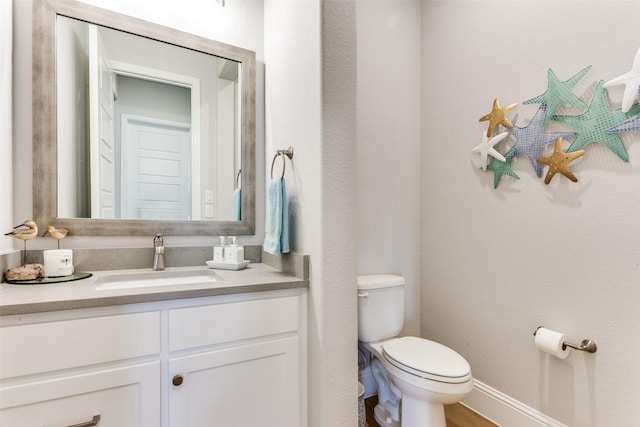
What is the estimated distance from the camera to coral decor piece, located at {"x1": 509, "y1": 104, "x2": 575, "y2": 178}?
1.45m

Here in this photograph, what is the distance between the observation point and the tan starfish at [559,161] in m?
1.35

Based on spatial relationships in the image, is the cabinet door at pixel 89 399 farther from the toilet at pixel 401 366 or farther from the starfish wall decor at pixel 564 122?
the starfish wall decor at pixel 564 122

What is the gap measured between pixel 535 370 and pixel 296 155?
1586mm

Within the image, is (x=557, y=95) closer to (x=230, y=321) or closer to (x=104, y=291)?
(x=230, y=321)

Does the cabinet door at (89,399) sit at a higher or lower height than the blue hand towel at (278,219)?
lower

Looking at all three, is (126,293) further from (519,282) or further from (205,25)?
(519,282)

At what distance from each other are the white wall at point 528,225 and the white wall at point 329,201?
0.93 m

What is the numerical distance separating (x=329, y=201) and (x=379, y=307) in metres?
0.83

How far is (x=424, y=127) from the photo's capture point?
2.11 m

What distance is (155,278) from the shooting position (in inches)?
55.8

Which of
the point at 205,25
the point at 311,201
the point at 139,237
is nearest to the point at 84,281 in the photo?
the point at 139,237

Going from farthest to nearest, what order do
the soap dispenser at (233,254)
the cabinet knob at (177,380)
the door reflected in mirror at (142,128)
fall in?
the soap dispenser at (233,254), the door reflected in mirror at (142,128), the cabinet knob at (177,380)

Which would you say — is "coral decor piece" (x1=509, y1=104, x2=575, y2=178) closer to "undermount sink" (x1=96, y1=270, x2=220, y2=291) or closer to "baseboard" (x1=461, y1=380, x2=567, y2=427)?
"baseboard" (x1=461, y1=380, x2=567, y2=427)

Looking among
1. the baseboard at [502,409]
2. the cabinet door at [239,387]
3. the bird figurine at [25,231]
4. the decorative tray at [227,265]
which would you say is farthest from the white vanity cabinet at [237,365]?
the baseboard at [502,409]
